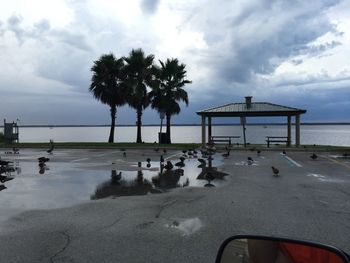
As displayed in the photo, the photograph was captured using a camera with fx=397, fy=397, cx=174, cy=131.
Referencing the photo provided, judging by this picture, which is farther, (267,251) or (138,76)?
(138,76)

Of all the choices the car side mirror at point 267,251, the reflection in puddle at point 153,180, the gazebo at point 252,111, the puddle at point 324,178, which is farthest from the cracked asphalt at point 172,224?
the gazebo at point 252,111

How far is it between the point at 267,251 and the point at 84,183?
964cm

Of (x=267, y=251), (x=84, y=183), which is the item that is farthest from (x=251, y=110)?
(x=267, y=251)

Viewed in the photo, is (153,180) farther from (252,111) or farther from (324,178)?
(252,111)

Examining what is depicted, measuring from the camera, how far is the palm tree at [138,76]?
122ft

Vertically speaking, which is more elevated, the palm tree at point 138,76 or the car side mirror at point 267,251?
the palm tree at point 138,76

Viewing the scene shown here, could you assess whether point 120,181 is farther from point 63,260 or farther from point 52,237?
point 63,260

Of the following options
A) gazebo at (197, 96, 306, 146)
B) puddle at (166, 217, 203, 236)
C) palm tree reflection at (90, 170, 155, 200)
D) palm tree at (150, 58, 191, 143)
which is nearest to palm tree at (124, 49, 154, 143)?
palm tree at (150, 58, 191, 143)

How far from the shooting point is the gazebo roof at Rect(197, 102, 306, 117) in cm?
3009

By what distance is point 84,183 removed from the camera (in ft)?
37.1

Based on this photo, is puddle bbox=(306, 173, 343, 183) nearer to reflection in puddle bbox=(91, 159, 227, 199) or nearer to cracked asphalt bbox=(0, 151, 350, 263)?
cracked asphalt bbox=(0, 151, 350, 263)

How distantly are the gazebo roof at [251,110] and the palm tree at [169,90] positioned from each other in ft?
18.9

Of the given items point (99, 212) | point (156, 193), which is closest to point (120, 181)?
point (156, 193)

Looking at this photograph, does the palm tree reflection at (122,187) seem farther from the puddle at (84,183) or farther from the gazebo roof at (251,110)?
the gazebo roof at (251,110)
